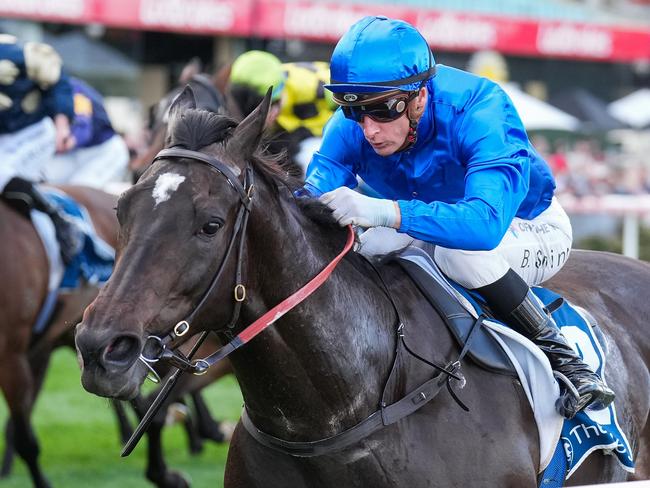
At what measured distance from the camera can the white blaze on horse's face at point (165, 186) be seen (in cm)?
255

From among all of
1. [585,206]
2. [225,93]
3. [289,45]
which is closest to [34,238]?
[225,93]

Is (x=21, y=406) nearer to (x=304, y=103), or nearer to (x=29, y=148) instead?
(x=29, y=148)

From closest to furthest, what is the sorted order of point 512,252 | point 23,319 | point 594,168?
point 512,252 < point 23,319 < point 594,168

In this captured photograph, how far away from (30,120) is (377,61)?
156 inches

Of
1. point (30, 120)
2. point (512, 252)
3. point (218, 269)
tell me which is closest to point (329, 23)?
point (30, 120)

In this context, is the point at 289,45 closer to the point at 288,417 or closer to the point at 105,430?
the point at 105,430

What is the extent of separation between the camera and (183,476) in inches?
221

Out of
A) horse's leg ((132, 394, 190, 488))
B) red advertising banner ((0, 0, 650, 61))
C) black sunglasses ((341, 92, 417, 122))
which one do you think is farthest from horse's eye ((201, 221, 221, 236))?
red advertising banner ((0, 0, 650, 61))

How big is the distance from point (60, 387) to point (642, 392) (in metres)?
5.77

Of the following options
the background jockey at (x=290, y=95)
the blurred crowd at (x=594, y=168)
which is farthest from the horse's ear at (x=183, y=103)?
the blurred crowd at (x=594, y=168)

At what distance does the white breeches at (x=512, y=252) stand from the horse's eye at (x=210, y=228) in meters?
0.82

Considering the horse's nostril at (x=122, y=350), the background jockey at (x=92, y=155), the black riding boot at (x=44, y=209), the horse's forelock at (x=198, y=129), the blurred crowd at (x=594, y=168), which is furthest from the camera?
the blurred crowd at (x=594, y=168)

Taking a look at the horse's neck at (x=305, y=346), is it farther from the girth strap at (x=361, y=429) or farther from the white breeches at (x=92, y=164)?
the white breeches at (x=92, y=164)

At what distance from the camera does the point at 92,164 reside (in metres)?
7.80
